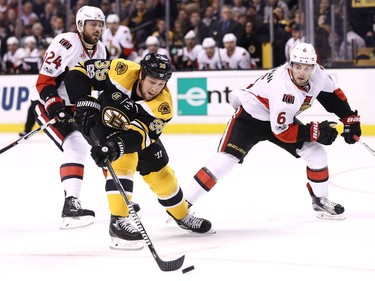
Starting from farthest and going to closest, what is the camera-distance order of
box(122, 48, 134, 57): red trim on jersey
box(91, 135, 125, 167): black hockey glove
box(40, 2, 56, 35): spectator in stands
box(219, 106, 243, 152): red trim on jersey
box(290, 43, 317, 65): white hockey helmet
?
box(40, 2, 56, 35): spectator in stands → box(122, 48, 134, 57): red trim on jersey → box(219, 106, 243, 152): red trim on jersey → box(290, 43, 317, 65): white hockey helmet → box(91, 135, 125, 167): black hockey glove

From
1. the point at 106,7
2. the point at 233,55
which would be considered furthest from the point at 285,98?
the point at 106,7

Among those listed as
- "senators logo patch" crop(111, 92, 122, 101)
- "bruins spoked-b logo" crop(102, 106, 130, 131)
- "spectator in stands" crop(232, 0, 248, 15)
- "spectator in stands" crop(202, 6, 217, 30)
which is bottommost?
"spectator in stands" crop(202, 6, 217, 30)

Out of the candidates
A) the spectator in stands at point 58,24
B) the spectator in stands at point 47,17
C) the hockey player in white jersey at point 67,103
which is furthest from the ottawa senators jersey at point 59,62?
the spectator in stands at point 47,17

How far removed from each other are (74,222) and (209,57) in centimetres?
614

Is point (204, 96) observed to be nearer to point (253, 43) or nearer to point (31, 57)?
point (253, 43)

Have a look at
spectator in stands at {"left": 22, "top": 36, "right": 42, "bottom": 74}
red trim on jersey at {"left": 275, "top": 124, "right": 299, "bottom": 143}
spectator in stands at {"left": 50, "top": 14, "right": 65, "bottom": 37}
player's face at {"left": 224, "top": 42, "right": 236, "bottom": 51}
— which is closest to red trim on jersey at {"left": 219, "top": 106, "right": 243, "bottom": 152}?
red trim on jersey at {"left": 275, "top": 124, "right": 299, "bottom": 143}

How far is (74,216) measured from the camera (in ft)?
17.1

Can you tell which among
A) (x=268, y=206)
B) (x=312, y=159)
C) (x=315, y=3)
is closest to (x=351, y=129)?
(x=312, y=159)

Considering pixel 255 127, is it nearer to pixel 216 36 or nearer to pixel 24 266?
pixel 24 266

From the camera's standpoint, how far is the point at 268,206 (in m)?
5.88

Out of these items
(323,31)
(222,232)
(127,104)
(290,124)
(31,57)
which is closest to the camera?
(127,104)

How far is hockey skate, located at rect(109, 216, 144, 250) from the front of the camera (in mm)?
4461

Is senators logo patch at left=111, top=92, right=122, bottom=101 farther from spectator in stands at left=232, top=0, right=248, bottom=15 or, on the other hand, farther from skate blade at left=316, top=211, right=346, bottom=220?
spectator in stands at left=232, top=0, right=248, bottom=15

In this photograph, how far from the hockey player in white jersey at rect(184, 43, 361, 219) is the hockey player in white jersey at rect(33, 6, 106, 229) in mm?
635
